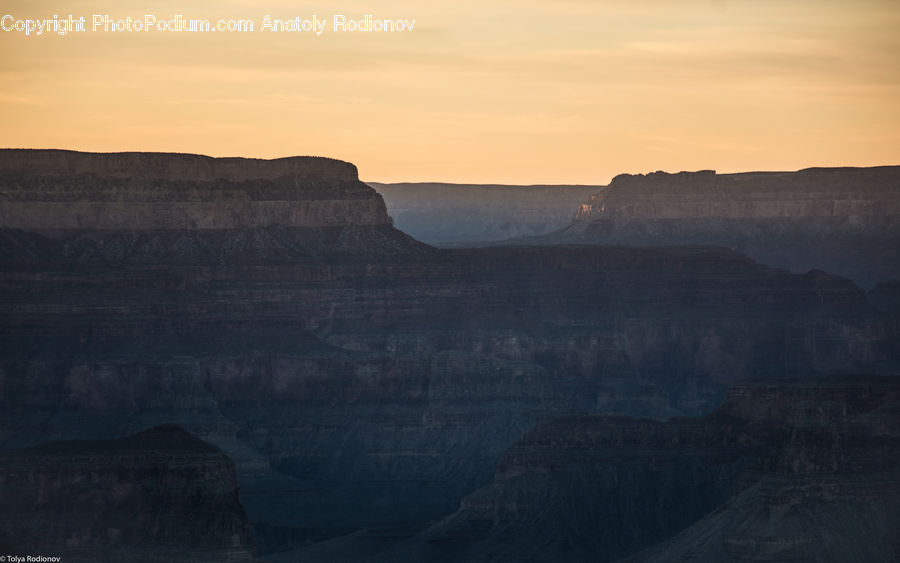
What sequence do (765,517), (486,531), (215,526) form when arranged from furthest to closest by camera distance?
(486,531), (765,517), (215,526)

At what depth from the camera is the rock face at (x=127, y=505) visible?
488ft

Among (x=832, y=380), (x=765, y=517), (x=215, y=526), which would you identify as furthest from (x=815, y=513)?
(x=215, y=526)

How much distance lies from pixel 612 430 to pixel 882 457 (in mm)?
16014

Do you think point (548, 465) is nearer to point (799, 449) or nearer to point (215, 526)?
point (799, 449)

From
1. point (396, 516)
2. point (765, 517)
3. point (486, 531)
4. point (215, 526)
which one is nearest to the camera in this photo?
Answer: point (215, 526)

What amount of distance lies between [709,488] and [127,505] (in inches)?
1296

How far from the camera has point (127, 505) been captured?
151375 mm

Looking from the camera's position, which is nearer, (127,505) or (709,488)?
(127,505)

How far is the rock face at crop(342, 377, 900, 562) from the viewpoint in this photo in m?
160

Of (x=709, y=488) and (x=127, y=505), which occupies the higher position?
(x=709, y=488)

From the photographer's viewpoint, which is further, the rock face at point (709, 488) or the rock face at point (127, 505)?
the rock face at point (709, 488)

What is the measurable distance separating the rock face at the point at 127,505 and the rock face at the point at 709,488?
17734 millimetres

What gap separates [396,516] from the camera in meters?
190

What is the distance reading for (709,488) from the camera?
17062 cm
